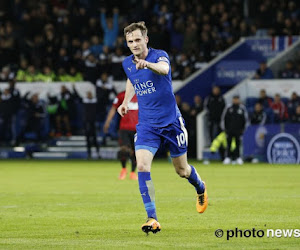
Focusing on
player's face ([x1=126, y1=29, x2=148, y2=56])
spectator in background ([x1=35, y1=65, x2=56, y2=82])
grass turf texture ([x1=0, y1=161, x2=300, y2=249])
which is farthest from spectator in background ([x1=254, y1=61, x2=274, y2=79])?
player's face ([x1=126, y1=29, x2=148, y2=56])

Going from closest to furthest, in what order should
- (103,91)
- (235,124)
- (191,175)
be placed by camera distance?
(191,175) → (235,124) → (103,91)

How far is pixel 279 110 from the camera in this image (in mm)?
26828

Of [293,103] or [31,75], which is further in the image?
[31,75]

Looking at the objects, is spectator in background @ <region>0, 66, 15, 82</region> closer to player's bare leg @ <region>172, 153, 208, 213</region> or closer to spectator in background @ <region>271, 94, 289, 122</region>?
spectator in background @ <region>271, 94, 289, 122</region>

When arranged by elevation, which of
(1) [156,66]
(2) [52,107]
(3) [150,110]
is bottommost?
(2) [52,107]

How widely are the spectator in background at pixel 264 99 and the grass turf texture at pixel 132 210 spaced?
5270 millimetres

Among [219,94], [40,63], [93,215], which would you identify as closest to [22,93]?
[40,63]

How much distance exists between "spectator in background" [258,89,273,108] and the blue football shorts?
54.9 feet

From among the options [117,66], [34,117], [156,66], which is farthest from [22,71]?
[156,66]

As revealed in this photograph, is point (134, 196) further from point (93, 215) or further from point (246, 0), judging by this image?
point (246, 0)

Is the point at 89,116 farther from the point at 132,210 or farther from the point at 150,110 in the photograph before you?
the point at 150,110

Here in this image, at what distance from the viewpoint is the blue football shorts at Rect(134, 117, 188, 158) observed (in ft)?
33.6

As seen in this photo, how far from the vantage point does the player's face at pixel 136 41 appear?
9922 millimetres

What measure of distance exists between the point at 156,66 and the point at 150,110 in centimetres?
80
